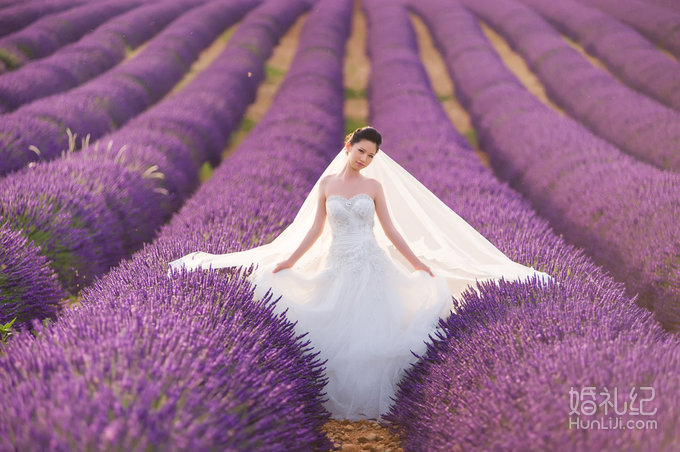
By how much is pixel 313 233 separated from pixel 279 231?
0.70 m

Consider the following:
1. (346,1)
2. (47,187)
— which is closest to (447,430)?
(47,187)

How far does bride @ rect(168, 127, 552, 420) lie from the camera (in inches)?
96.2

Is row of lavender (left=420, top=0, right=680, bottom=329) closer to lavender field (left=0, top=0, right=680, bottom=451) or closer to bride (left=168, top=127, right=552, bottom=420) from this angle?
lavender field (left=0, top=0, right=680, bottom=451)

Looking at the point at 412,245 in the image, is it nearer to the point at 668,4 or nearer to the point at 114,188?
the point at 114,188

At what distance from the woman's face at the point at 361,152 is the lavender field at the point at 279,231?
0.79 m

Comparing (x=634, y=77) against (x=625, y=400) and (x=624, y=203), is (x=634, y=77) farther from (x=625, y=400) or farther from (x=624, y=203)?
(x=625, y=400)

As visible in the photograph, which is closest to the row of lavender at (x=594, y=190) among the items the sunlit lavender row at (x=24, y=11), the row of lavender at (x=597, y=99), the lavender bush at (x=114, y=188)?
the row of lavender at (x=597, y=99)

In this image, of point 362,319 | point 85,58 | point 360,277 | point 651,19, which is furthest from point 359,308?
point 651,19

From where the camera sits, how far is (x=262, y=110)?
10.4m

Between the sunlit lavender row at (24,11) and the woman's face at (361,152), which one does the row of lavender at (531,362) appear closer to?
the woman's face at (361,152)

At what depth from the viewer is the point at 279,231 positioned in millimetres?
3404

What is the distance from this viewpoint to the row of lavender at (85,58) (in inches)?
287

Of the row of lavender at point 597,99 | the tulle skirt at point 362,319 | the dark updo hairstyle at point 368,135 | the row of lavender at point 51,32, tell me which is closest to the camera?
the tulle skirt at point 362,319

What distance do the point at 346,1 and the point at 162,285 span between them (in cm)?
2109
